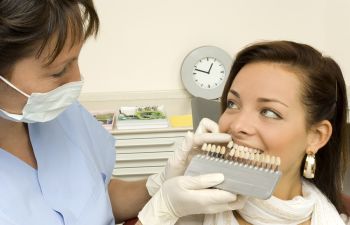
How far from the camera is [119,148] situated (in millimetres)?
2090

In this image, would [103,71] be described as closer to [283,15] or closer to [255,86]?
[283,15]

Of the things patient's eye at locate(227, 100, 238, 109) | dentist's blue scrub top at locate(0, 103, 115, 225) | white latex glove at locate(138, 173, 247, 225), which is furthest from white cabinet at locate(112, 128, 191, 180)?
white latex glove at locate(138, 173, 247, 225)

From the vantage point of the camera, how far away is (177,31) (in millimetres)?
2400

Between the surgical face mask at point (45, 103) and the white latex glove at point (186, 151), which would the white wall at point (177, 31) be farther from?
the surgical face mask at point (45, 103)

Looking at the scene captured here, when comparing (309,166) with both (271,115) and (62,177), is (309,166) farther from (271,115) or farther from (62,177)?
(62,177)

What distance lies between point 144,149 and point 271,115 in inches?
43.8

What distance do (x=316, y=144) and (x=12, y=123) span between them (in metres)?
0.85

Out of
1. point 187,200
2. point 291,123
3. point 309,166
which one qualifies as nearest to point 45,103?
point 187,200

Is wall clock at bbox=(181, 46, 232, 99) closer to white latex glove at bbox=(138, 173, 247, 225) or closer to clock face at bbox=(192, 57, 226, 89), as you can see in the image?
clock face at bbox=(192, 57, 226, 89)

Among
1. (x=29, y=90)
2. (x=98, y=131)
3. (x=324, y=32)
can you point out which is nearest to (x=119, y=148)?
(x=98, y=131)

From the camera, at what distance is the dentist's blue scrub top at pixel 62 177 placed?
952 mm

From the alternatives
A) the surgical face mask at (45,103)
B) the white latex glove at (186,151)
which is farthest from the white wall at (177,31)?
the surgical face mask at (45,103)

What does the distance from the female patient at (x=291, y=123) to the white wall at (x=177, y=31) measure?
1.20 meters

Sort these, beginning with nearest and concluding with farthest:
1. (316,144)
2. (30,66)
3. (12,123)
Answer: (30,66), (12,123), (316,144)
